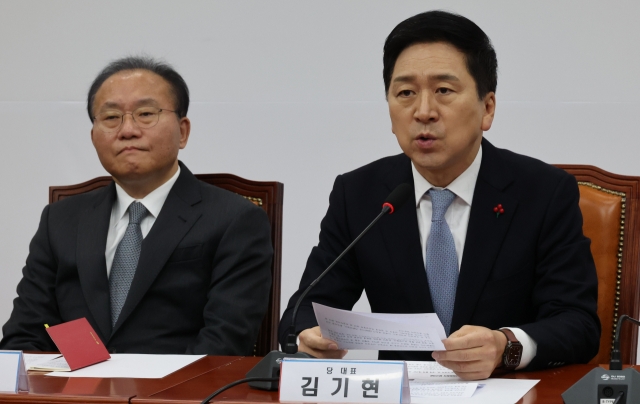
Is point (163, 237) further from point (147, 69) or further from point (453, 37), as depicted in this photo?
point (453, 37)

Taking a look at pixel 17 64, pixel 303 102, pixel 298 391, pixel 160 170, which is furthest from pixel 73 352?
pixel 17 64

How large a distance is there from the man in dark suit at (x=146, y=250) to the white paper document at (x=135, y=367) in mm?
350

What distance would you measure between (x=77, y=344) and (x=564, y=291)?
97 cm

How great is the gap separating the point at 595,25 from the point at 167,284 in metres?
1.65

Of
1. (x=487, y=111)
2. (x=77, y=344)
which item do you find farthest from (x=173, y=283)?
(x=487, y=111)

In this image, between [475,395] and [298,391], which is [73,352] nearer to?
[298,391]

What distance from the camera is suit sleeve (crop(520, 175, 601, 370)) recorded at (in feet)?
5.04

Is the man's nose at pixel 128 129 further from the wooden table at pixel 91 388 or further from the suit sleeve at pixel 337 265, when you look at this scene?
the wooden table at pixel 91 388

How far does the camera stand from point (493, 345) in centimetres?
138

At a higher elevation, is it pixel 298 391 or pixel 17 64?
pixel 17 64

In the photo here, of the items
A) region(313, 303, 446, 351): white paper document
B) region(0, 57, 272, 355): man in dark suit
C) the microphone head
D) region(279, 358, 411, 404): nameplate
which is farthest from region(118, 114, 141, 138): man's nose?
region(279, 358, 411, 404): nameplate

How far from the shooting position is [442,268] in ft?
5.86

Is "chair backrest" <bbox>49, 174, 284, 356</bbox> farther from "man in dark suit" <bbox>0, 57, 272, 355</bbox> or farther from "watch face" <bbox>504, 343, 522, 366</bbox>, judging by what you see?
"watch face" <bbox>504, 343, 522, 366</bbox>

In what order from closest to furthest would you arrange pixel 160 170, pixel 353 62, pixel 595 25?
1. pixel 160 170
2. pixel 595 25
3. pixel 353 62
